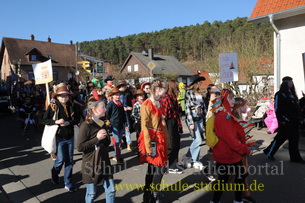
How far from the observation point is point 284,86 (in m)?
5.69

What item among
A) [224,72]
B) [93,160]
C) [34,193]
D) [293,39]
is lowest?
[34,193]

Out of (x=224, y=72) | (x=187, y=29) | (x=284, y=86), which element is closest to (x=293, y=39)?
(x=224, y=72)

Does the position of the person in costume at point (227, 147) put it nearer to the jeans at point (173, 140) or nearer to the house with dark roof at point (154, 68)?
the jeans at point (173, 140)

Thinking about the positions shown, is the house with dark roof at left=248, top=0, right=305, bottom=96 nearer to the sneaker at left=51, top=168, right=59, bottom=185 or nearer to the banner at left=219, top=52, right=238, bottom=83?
the banner at left=219, top=52, right=238, bottom=83

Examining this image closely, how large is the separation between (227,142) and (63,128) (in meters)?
2.70

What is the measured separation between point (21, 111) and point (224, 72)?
24.2 ft

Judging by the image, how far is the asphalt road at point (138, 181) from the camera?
4176mm

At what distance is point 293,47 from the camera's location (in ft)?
33.0

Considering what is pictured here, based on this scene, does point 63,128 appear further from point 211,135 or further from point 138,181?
point 211,135

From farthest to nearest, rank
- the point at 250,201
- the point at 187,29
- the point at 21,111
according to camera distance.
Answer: the point at 187,29 → the point at 21,111 → the point at 250,201

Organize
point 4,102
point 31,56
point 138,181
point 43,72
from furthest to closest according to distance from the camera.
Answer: point 31,56, point 4,102, point 43,72, point 138,181

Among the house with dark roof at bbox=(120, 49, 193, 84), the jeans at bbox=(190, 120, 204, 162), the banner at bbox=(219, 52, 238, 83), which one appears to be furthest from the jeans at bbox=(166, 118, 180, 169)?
the house with dark roof at bbox=(120, 49, 193, 84)

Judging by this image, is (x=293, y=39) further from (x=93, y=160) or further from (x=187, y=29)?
(x=187, y=29)

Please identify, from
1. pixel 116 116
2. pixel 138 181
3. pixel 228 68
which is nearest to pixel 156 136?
pixel 138 181
